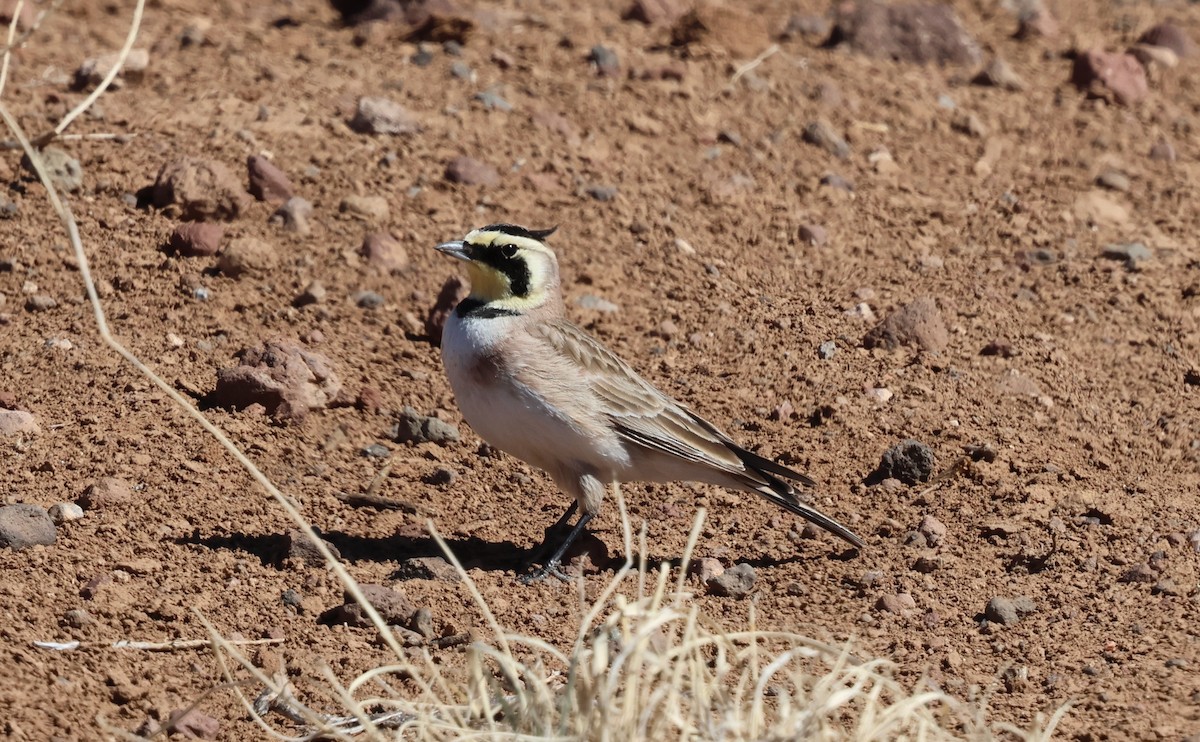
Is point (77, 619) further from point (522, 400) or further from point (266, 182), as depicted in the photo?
point (266, 182)

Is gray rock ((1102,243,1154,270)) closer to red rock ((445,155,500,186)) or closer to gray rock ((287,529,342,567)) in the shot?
red rock ((445,155,500,186))

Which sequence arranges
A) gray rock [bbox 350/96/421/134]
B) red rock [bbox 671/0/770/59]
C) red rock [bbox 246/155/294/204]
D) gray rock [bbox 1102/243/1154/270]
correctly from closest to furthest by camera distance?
red rock [bbox 246/155/294/204] < gray rock [bbox 1102/243/1154/270] < gray rock [bbox 350/96/421/134] < red rock [bbox 671/0/770/59]

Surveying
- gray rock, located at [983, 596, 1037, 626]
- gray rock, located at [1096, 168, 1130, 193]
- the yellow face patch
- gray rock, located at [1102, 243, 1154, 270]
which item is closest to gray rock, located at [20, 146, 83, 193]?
the yellow face patch

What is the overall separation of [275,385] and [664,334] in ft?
7.56

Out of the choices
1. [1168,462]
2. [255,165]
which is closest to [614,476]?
[1168,462]

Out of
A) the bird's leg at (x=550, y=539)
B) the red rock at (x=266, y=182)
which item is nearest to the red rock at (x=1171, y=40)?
the red rock at (x=266, y=182)

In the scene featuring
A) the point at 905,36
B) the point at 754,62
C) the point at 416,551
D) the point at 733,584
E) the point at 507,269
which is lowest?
the point at 416,551

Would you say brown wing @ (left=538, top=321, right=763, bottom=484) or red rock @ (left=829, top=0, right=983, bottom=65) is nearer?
brown wing @ (left=538, top=321, right=763, bottom=484)

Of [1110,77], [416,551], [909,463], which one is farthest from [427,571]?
[1110,77]

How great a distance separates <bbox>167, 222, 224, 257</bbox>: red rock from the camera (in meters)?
8.79

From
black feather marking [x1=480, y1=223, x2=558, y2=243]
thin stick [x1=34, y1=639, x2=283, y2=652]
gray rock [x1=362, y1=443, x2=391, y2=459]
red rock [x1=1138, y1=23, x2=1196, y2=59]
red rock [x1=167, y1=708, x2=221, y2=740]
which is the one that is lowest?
thin stick [x1=34, y1=639, x2=283, y2=652]

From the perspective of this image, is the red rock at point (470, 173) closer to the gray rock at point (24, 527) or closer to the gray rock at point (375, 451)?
the gray rock at point (375, 451)

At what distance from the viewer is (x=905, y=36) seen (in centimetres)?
1198

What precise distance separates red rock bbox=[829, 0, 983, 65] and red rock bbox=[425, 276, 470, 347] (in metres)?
4.81
